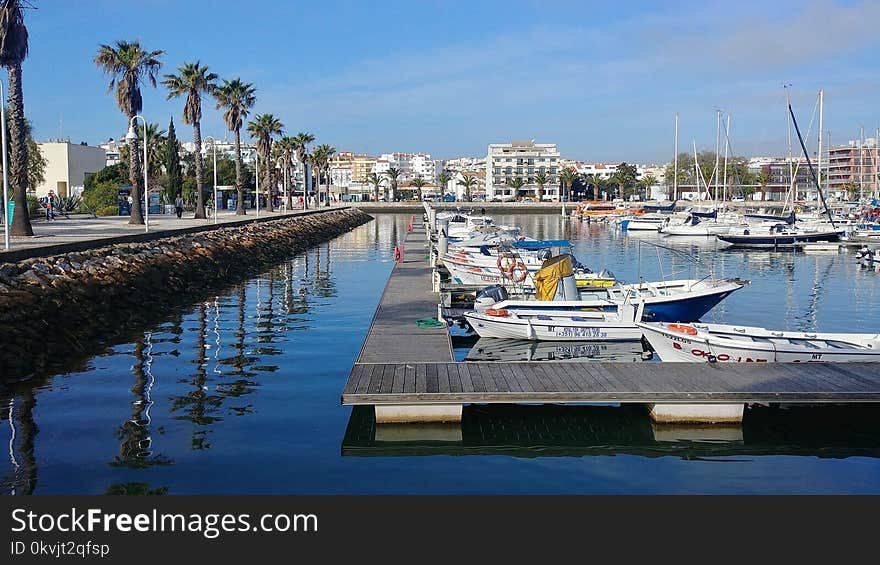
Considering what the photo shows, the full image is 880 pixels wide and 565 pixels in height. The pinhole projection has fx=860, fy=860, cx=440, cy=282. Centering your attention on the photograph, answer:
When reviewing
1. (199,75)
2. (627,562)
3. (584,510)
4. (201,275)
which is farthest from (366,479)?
(199,75)

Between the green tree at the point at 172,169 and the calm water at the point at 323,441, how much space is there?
231 ft

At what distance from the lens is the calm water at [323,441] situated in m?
11.6

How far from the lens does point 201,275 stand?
3528 centimetres

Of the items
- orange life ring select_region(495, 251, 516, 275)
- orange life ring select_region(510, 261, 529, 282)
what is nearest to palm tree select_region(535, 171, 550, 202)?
orange life ring select_region(495, 251, 516, 275)

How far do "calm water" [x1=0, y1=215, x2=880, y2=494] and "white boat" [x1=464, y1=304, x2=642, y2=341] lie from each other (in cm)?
357

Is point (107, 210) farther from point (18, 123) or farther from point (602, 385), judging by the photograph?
point (602, 385)

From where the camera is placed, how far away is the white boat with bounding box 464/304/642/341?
21266 millimetres

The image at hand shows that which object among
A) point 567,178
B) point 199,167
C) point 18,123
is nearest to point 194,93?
point 199,167

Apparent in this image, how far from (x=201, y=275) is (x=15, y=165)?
805cm

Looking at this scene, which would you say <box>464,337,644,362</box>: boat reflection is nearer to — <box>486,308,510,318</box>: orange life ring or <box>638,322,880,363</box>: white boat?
<box>486,308,510,318</box>: orange life ring

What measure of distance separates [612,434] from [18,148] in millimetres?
27747

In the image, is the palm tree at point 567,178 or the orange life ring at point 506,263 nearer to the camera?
the orange life ring at point 506,263

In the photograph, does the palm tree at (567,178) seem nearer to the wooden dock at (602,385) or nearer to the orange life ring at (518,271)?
the orange life ring at (518,271)

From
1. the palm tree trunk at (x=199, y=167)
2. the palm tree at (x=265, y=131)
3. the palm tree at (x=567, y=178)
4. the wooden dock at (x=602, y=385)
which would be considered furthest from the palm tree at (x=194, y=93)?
the palm tree at (x=567, y=178)
